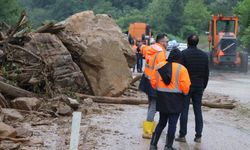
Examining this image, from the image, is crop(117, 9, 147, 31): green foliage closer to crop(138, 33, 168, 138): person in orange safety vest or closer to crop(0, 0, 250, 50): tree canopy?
crop(0, 0, 250, 50): tree canopy

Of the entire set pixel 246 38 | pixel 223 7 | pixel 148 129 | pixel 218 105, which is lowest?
pixel 223 7

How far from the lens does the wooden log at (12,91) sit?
1241 cm

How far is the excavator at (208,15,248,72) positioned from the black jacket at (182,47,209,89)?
2314 centimetres

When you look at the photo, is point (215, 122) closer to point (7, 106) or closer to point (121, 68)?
point (121, 68)

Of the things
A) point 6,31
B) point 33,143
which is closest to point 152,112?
point 33,143

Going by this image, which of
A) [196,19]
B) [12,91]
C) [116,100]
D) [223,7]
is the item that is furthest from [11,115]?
[196,19]

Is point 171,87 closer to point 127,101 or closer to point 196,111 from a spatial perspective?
point 196,111

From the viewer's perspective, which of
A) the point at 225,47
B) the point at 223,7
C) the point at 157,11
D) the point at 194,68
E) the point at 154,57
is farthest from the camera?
the point at 157,11

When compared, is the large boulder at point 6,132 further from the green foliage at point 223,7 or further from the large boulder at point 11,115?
the green foliage at point 223,7

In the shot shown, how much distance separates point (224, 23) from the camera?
3553 centimetres

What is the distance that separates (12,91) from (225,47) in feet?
72.3

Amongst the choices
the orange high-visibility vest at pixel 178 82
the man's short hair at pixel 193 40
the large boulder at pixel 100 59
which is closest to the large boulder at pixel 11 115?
the orange high-visibility vest at pixel 178 82

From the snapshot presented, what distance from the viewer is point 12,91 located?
12.6 meters

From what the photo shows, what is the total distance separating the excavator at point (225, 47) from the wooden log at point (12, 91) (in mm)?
21500
